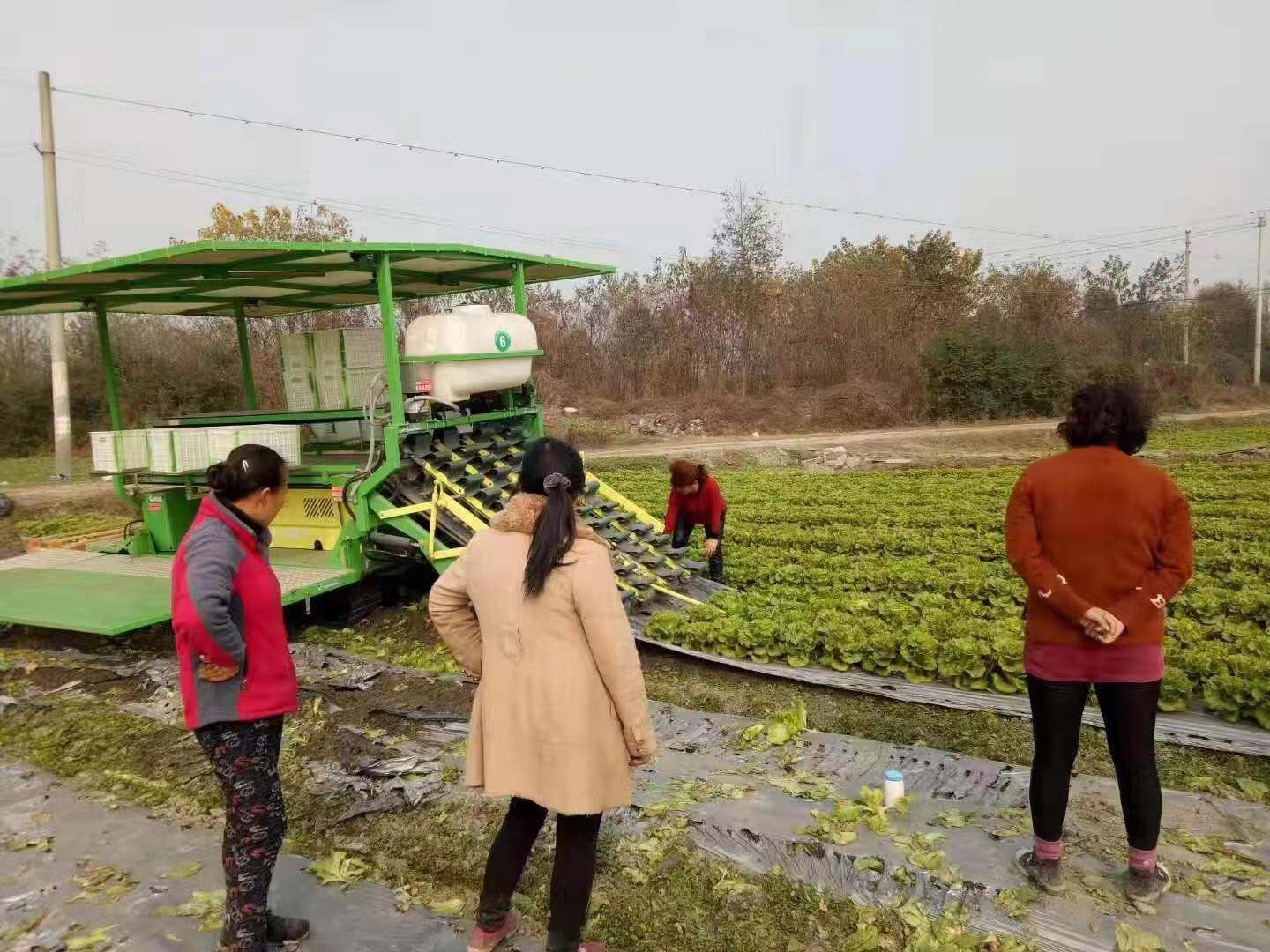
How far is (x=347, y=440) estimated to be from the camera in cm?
920

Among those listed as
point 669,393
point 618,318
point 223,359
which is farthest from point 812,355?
point 223,359

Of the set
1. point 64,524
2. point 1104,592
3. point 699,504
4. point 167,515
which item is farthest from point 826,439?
Answer: point 1104,592

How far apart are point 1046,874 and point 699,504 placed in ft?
17.8

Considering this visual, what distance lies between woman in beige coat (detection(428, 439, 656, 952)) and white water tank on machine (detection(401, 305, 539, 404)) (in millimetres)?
5445

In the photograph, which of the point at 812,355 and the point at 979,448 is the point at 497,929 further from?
the point at 812,355

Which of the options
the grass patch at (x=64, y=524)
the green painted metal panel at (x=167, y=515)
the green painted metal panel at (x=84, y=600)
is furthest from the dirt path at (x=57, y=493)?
the green painted metal panel at (x=84, y=600)

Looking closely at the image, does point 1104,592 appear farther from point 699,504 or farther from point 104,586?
point 104,586

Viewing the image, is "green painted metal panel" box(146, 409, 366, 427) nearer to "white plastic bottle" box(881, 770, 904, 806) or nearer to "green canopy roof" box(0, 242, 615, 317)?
"green canopy roof" box(0, 242, 615, 317)

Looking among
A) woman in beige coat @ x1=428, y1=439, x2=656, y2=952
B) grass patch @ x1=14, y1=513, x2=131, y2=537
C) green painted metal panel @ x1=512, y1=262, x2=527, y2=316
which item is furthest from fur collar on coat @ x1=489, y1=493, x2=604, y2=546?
grass patch @ x1=14, y1=513, x2=131, y2=537

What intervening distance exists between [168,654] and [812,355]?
27323 mm

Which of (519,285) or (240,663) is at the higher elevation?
(519,285)

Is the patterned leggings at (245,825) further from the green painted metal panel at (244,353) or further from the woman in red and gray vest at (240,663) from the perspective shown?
the green painted metal panel at (244,353)

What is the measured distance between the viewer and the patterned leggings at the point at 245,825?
113 inches

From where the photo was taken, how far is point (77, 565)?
27.3 feet
